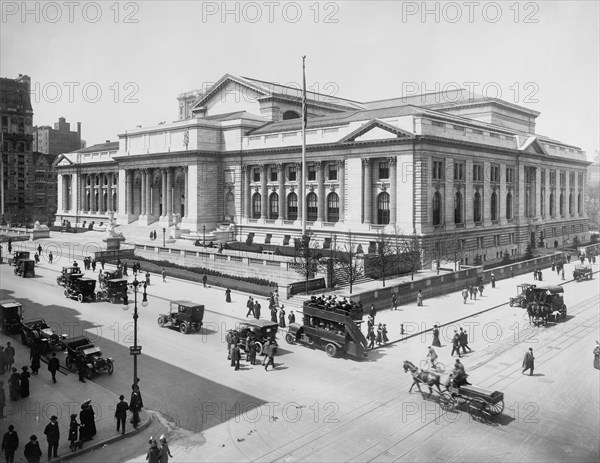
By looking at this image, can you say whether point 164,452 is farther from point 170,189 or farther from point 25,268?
point 170,189

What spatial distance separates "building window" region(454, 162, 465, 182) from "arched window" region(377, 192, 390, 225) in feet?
27.9

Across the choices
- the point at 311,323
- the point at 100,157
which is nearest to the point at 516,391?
the point at 311,323

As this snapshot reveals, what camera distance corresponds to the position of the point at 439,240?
58.9 metres

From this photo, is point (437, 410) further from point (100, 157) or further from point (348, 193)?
point (100, 157)

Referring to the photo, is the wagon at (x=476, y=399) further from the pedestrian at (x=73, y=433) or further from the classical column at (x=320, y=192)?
the classical column at (x=320, y=192)

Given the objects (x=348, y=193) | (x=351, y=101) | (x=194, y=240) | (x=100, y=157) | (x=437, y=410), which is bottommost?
(x=437, y=410)

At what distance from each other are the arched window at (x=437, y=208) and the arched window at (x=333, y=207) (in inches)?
454

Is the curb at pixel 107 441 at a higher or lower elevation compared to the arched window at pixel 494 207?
lower

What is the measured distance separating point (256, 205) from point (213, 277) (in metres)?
27.5

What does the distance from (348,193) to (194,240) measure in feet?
72.8

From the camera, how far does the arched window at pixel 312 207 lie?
69525mm

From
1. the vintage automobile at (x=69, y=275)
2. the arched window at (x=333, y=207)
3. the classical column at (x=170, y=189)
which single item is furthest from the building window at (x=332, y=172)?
the vintage automobile at (x=69, y=275)

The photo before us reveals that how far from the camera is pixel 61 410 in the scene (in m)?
21.2

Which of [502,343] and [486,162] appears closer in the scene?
[502,343]
